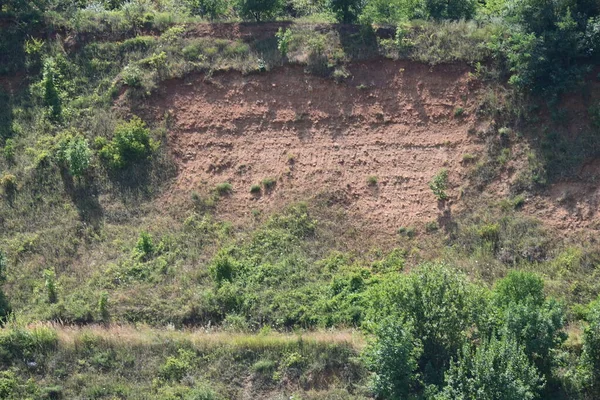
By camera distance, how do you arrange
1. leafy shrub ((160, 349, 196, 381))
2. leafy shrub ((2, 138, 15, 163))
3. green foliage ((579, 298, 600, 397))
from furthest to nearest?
leafy shrub ((2, 138, 15, 163)) → leafy shrub ((160, 349, 196, 381)) → green foliage ((579, 298, 600, 397))

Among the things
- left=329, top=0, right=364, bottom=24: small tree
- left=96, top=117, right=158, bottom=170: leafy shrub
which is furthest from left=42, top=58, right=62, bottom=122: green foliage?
left=329, top=0, right=364, bottom=24: small tree

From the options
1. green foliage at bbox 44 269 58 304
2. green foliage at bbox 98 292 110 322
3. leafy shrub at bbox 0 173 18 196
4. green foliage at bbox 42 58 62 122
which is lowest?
green foliage at bbox 98 292 110 322

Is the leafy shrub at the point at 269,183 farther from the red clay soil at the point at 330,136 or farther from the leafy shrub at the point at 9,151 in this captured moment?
the leafy shrub at the point at 9,151

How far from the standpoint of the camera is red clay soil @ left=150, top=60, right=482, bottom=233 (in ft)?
98.7

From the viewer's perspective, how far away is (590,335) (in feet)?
82.0

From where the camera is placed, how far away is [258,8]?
34031 millimetres

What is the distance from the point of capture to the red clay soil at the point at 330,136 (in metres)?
30.1

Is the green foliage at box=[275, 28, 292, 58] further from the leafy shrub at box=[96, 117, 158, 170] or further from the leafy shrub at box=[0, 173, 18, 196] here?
the leafy shrub at box=[0, 173, 18, 196]

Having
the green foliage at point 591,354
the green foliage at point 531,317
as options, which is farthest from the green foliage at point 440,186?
the green foliage at point 591,354

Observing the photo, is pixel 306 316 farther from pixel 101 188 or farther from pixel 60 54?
pixel 60 54

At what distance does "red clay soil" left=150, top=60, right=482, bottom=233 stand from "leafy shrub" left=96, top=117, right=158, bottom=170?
0.82 metres

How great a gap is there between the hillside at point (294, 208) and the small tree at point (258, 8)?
105 mm

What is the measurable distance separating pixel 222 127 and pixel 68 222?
17.8 ft

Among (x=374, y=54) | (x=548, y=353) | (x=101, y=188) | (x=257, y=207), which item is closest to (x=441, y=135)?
(x=374, y=54)
